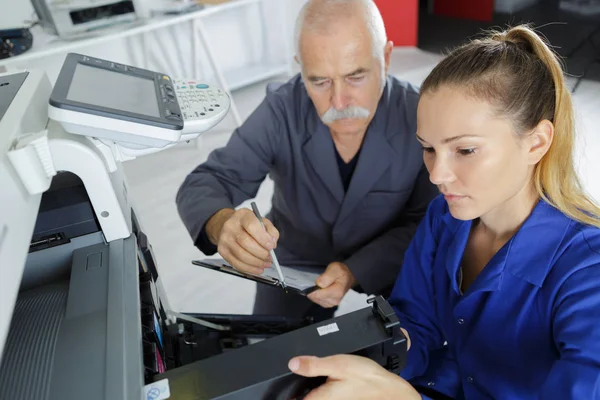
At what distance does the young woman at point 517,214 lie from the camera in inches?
27.7

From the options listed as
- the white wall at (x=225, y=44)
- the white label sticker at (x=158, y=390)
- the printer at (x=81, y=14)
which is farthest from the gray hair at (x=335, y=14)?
the white wall at (x=225, y=44)

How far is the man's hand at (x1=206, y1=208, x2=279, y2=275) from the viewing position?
3.03ft

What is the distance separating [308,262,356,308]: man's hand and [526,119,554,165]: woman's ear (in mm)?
487

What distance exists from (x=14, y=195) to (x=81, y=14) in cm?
230

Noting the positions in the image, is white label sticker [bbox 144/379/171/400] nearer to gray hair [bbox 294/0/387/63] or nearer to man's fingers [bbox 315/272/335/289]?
man's fingers [bbox 315/272/335/289]

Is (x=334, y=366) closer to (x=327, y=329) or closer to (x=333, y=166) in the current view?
(x=327, y=329)

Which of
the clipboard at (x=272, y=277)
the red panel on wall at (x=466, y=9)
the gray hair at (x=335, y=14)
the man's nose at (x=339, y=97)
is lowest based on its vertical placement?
the red panel on wall at (x=466, y=9)

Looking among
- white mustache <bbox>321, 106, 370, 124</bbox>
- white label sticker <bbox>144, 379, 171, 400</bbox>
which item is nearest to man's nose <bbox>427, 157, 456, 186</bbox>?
white mustache <bbox>321, 106, 370, 124</bbox>

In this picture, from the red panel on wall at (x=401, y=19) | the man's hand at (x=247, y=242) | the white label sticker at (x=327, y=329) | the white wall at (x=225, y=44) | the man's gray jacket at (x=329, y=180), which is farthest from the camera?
the red panel on wall at (x=401, y=19)

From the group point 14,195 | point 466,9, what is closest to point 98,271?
point 14,195

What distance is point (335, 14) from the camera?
1.06 m

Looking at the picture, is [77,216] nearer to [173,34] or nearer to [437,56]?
[173,34]

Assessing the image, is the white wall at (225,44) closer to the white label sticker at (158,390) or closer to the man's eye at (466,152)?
the man's eye at (466,152)

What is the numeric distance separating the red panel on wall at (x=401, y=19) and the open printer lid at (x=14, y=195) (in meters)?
3.82
